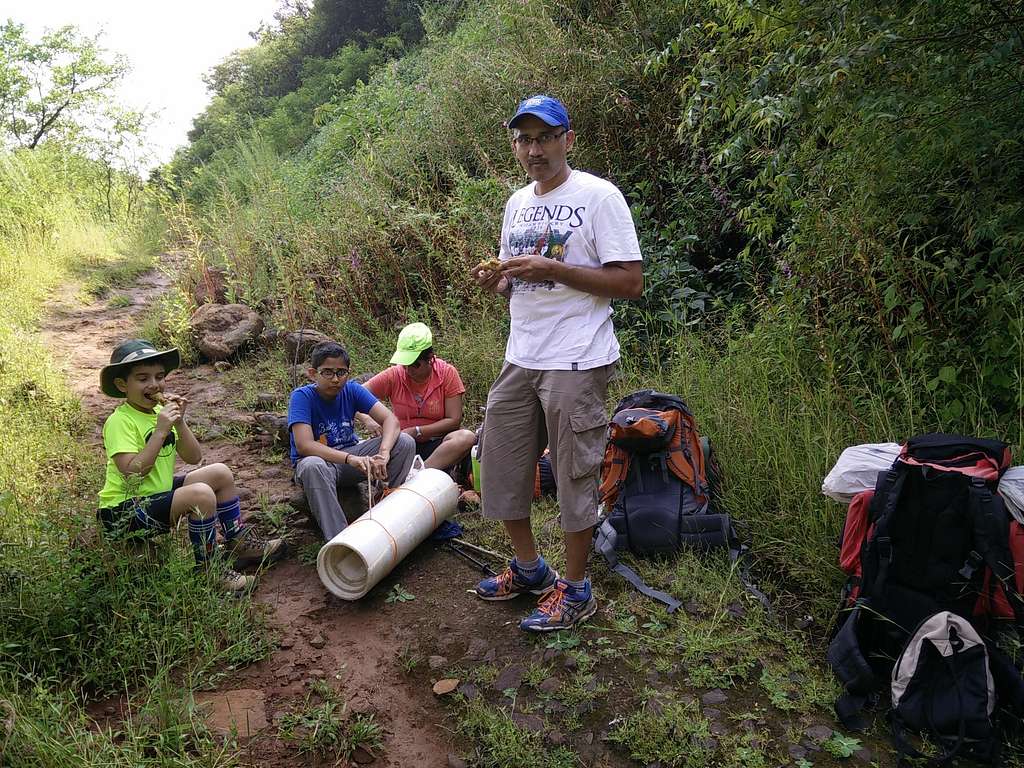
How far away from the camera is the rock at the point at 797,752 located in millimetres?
2206

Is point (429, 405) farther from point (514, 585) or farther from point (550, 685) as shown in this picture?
point (550, 685)

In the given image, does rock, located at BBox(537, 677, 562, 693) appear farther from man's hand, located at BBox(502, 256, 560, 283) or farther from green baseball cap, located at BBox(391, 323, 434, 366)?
green baseball cap, located at BBox(391, 323, 434, 366)

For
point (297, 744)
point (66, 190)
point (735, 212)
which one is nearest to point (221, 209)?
point (66, 190)

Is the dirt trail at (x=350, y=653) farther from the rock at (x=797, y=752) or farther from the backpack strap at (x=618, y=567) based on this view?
the rock at (x=797, y=752)

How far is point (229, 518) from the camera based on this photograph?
136 inches

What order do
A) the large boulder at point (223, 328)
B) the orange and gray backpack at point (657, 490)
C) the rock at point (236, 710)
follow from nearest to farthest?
the rock at point (236, 710), the orange and gray backpack at point (657, 490), the large boulder at point (223, 328)

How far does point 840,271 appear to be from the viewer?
3.75 meters

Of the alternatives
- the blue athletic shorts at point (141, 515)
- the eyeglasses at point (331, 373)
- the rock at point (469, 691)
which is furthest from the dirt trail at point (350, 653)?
the eyeglasses at point (331, 373)

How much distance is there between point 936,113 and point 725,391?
1726mm

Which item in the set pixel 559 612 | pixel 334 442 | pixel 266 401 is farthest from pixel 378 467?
pixel 266 401

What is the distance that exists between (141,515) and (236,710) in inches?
42.4

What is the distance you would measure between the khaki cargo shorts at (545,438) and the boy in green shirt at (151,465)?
1373 millimetres

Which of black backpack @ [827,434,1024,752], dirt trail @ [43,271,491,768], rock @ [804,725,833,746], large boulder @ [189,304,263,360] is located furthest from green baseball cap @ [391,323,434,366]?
large boulder @ [189,304,263,360]

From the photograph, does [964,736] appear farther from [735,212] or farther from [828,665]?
[735,212]
